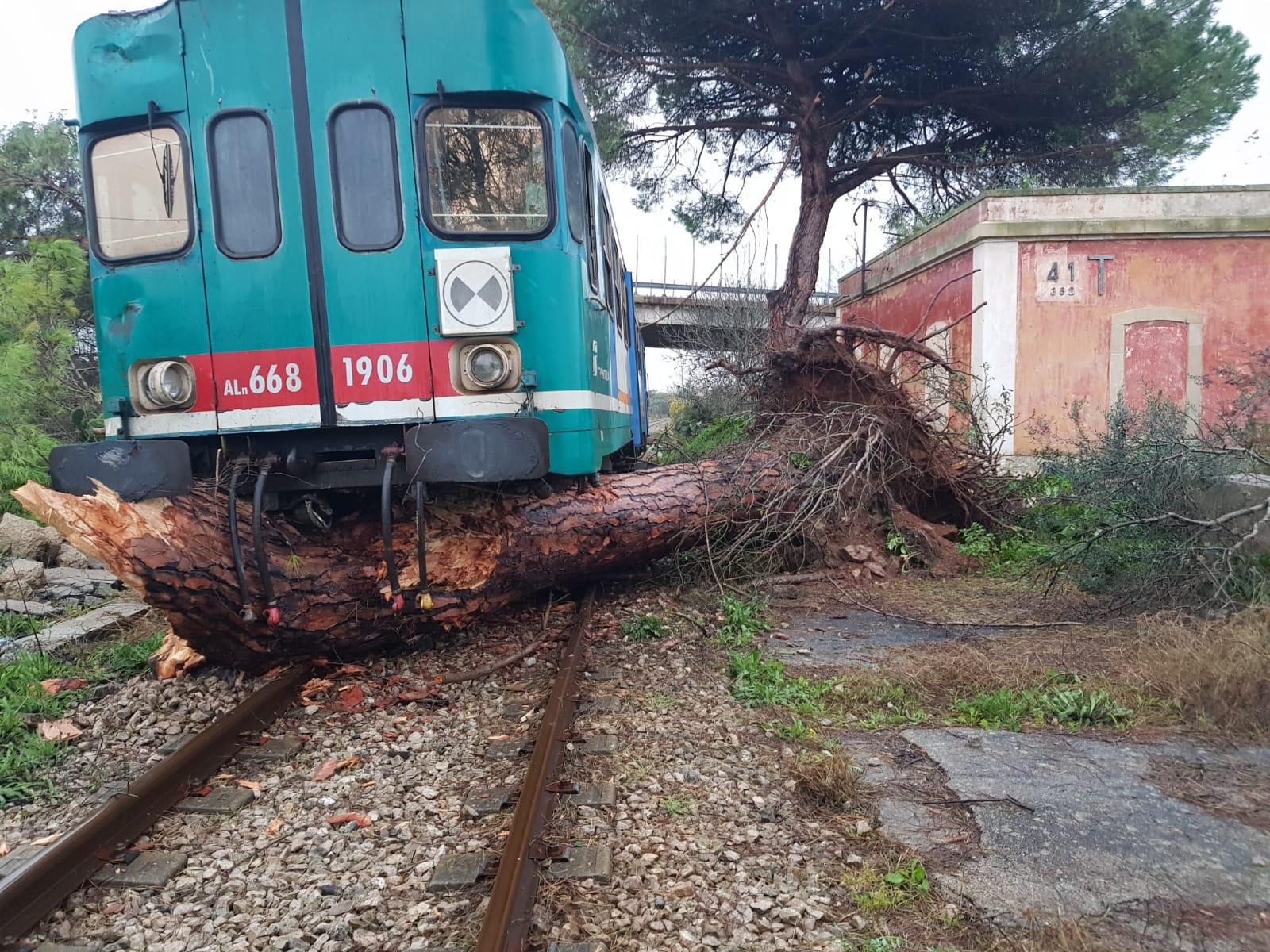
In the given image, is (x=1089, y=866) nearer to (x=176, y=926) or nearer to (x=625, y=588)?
(x=176, y=926)

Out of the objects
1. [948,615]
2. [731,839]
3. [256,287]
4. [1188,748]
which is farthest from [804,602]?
[256,287]

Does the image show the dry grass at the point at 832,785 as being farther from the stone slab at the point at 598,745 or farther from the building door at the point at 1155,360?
the building door at the point at 1155,360

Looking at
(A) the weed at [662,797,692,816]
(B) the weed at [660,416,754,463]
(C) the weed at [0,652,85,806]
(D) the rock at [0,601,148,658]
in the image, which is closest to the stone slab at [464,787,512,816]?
(A) the weed at [662,797,692,816]

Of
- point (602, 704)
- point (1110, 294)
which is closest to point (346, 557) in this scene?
point (602, 704)

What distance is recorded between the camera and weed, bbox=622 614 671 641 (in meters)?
5.64

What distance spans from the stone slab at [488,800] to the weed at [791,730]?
133 cm

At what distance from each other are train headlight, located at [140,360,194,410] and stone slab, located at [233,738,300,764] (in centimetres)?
199

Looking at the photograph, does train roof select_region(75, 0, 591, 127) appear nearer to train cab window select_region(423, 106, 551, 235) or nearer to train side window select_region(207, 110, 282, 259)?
train cab window select_region(423, 106, 551, 235)

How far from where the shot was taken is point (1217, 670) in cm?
386

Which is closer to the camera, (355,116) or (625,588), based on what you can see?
(355,116)

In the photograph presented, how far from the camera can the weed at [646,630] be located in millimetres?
5645

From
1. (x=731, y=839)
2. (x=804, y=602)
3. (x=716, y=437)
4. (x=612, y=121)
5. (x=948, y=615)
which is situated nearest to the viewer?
(x=731, y=839)

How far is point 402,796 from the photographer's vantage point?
3.41 meters

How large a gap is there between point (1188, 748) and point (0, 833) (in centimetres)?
500
